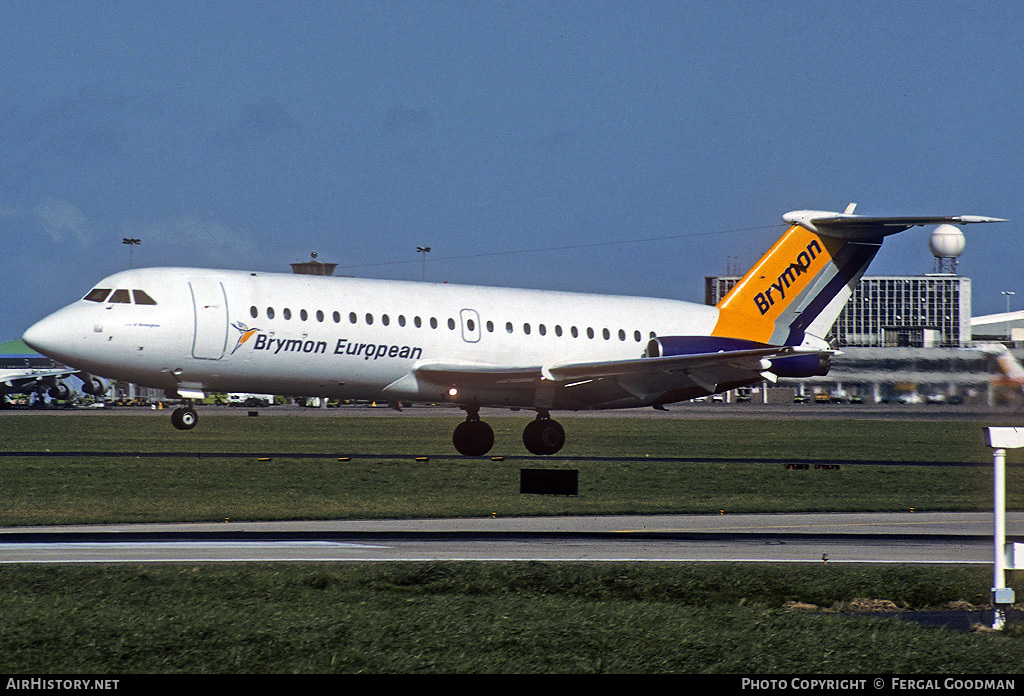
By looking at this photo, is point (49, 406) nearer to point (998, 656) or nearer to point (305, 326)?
point (305, 326)

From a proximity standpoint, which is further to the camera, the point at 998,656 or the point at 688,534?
the point at 688,534

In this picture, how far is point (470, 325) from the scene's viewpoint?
34781 mm

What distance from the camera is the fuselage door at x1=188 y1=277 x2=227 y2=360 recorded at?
103ft

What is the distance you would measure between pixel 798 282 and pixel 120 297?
65.3ft

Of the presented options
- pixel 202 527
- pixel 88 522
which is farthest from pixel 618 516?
pixel 88 522

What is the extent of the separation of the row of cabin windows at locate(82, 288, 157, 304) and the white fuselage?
0.12ft

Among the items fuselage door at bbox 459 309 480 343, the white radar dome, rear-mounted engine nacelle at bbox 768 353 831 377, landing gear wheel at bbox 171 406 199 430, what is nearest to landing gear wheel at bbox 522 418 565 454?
fuselage door at bbox 459 309 480 343

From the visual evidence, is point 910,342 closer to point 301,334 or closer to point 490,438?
point 490,438

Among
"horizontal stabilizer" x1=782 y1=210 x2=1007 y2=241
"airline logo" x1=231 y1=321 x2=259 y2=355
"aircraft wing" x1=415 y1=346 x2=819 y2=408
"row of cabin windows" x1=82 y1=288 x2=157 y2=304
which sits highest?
"horizontal stabilizer" x1=782 y1=210 x2=1007 y2=241

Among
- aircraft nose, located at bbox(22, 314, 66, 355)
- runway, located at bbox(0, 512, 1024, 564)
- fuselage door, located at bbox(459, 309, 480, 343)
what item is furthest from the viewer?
fuselage door, located at bbox(459, 309, 480, 343)

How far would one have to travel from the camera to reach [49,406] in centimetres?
9906

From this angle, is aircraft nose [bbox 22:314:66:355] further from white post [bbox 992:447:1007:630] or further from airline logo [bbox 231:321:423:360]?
white post [bbox 992:447:1007:630]

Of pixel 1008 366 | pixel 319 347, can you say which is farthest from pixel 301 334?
pixel 1008 366

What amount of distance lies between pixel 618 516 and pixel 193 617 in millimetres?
11980
